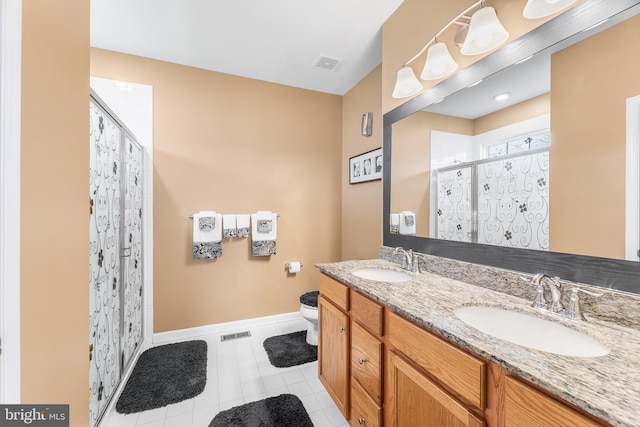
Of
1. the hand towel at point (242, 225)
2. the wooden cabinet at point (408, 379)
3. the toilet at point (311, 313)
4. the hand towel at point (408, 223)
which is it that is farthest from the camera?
the hand towel at point (242, 225)

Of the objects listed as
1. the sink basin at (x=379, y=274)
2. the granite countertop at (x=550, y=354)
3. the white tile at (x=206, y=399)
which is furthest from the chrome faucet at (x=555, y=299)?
the white tile at (x=206, y=399)

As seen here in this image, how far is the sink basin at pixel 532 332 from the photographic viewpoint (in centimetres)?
77

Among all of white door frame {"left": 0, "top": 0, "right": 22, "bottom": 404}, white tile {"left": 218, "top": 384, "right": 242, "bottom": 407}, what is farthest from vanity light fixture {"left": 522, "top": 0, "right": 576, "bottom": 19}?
white tile {"left": 218, "top": 384, "right": 242, "bottom": 407}

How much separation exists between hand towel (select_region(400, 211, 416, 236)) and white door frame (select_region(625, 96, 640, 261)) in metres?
0.99

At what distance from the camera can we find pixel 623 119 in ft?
2.80

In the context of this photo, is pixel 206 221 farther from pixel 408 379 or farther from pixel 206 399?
pixel 408 379

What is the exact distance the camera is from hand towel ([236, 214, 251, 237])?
8.47 feet

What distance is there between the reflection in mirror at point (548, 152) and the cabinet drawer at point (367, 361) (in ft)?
2.42

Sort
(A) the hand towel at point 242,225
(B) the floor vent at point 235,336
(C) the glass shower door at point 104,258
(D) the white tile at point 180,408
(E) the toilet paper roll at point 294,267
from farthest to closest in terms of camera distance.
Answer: (E) the toilet paper roll at point 294,267 < (A) the hand towel at point 242,225 < (B) the floor vent at point 235,336 < (D) the white tile at point 180,408 < (C) the glass shower door at point 104,258

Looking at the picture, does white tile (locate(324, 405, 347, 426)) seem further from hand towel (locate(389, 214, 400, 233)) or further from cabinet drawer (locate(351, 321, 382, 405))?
hand towel (locate(389, 214, 400, 233))

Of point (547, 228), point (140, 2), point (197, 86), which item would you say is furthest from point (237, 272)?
point (547, 228)

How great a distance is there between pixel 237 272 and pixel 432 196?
1.98 metres

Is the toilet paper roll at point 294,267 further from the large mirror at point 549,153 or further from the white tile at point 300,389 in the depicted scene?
the large mirror at point 549,153

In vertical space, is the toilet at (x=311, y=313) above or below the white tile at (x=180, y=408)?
above
